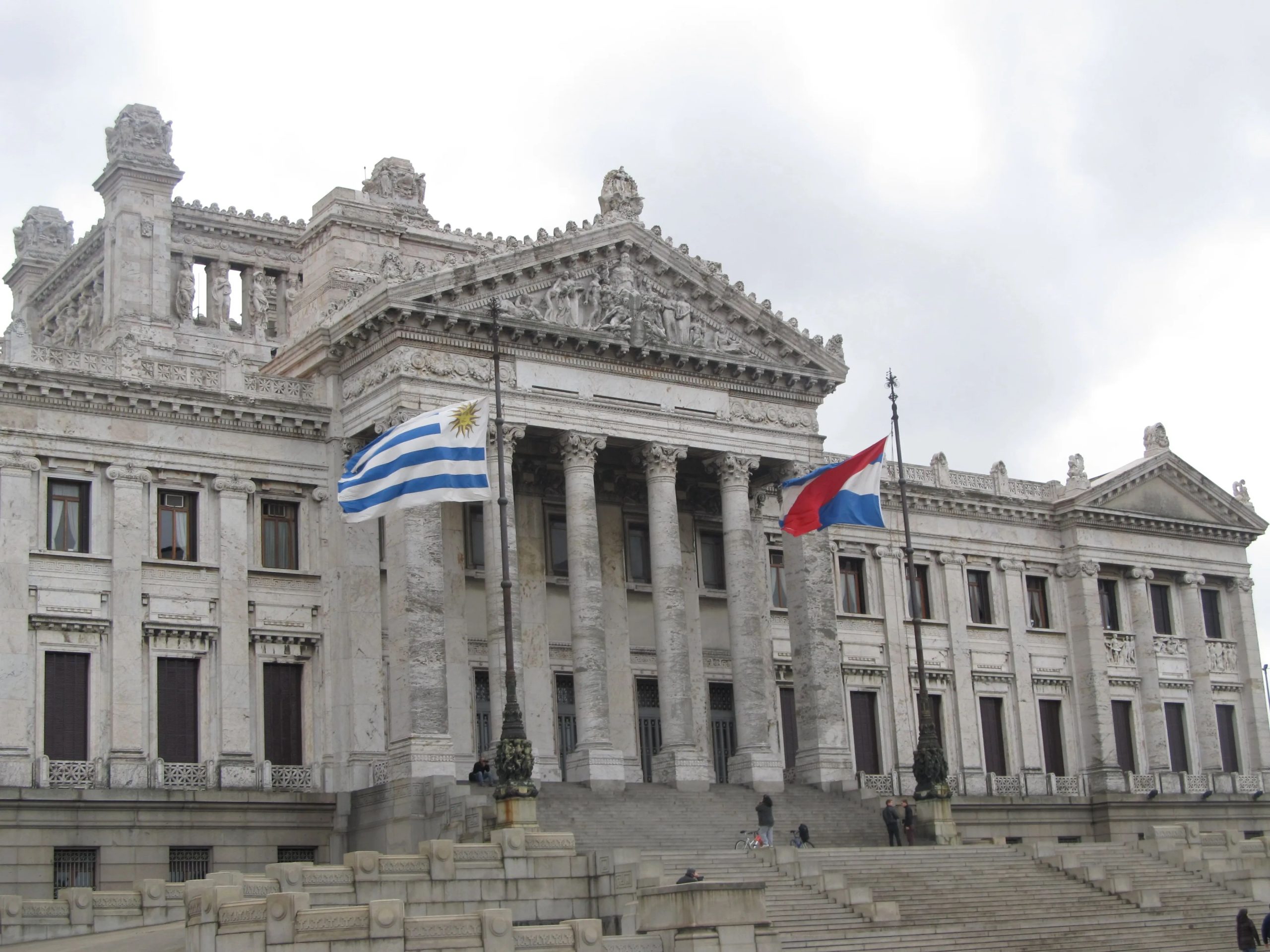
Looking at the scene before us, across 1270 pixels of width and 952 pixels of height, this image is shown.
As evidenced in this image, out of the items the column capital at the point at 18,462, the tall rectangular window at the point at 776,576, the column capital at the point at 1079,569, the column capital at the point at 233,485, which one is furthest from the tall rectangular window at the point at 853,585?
the column capital at the point at 18,462

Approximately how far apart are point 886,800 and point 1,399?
25302 millimetres

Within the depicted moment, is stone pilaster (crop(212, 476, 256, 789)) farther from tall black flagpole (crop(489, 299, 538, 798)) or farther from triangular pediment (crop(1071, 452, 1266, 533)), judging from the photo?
triangular pediment (crop(1071, 452, 1266, 533))

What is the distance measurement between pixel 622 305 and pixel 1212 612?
2944cm

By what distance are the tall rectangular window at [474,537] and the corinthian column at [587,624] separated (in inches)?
103

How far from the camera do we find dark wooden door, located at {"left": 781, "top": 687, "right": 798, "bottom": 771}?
181 ft

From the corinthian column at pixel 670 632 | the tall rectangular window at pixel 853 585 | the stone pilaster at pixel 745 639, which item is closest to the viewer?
the corinthian column at pixel 670 632

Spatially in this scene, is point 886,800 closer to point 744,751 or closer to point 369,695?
point 744,751

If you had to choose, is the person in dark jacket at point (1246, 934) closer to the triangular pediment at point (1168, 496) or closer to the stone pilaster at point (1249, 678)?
the triangular pediment at point (1168, 496)

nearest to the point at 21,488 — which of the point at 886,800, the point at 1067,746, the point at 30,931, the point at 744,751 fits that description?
the point at 30,931

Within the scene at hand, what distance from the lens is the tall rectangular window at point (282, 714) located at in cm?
4725

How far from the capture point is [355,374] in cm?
4931

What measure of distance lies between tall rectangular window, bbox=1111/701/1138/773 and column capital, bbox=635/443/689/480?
21.9 meters

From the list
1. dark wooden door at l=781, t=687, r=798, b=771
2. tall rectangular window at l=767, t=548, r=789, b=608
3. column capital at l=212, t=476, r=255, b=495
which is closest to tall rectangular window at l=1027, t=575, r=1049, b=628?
tall rectangular window at l=767, t=548, r=789, b=608

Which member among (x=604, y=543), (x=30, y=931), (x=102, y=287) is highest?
(x=102, y=287)
